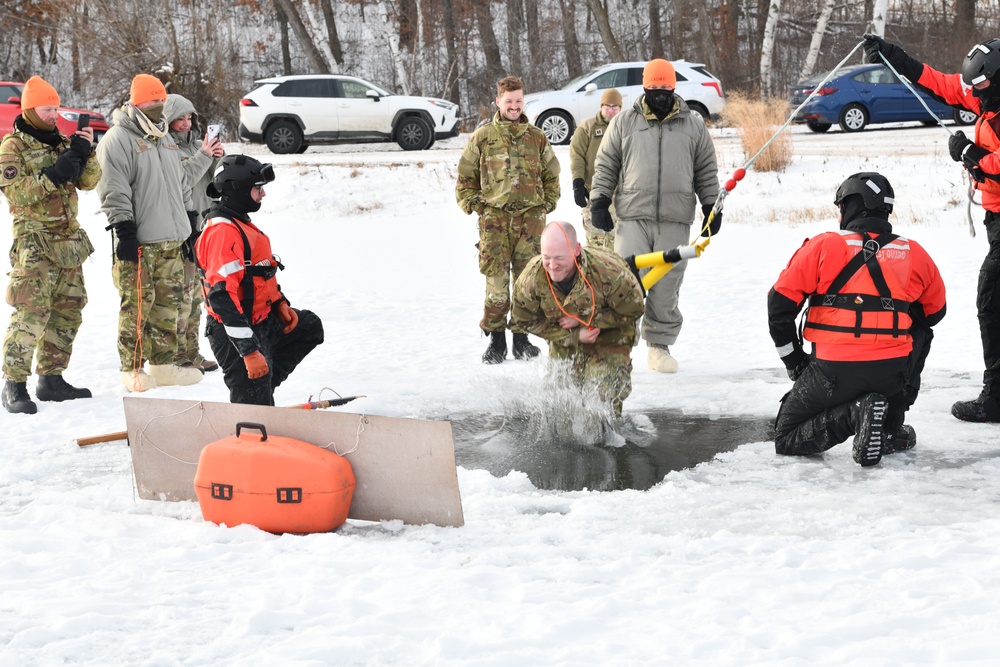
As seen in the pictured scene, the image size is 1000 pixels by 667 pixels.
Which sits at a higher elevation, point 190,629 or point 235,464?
point 235,464

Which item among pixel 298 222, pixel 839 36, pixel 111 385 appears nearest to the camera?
pixel 111 385

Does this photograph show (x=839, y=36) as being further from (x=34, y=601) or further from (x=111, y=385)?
(x=34, y=601)

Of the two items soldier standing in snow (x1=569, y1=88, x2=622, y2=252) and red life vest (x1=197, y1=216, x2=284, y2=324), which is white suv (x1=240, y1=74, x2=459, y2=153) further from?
red life vest (x1=197, y1=216, x2=284, y2=324)

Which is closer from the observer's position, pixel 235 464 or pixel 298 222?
pixel 235 464

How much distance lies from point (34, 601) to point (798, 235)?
30.9 ft

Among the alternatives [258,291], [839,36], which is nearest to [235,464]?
[258,291]

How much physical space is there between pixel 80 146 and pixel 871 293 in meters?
4.64

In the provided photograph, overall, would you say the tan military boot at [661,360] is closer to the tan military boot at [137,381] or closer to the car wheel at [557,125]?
the tan military boot at [137,381]

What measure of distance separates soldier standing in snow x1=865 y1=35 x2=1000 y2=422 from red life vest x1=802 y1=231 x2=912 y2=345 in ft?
3.69

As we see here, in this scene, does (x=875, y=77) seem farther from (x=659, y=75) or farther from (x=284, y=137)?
(x=659, y=75)

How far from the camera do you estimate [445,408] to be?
6.51m

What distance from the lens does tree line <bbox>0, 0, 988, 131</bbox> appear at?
79.2 feet

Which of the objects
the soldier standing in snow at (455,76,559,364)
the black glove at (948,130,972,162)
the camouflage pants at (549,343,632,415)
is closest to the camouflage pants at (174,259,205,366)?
the soldier standing in snow at (455,76,559,364)

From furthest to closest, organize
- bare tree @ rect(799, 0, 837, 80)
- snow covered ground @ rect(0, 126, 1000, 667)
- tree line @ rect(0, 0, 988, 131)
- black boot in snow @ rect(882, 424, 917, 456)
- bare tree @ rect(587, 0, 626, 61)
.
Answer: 1. bare tree @ rect(587, 0, 626, 61)
2. tree line @ rect(0, 0, 988, 131)
3. bare tree @ rect(799, 0, 837, 80)
4. black boot in snow @ rect(882, 424, 917, 456)
5. snow covered ground @ rect(0, 126, 1000, 667)
